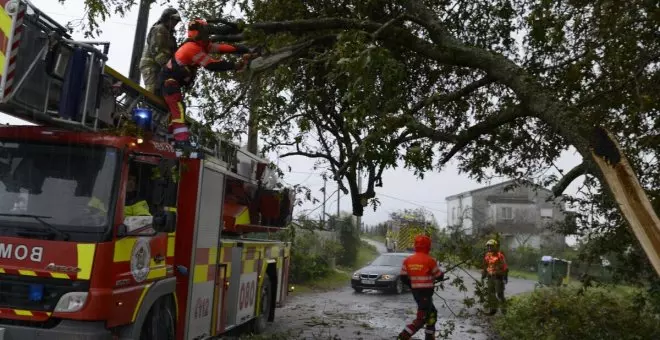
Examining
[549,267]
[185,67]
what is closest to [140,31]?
[185,67]

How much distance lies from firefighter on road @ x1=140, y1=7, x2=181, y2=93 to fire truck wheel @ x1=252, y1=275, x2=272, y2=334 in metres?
4.06

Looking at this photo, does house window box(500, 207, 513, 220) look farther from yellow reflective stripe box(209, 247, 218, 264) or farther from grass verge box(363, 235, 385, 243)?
yellow reflective stripe box(209, 247, 218, 264)

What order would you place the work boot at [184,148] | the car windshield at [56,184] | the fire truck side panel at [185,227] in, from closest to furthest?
the car windshield at [56,184]
the work boot at [184,148]
the fire truck side panel at [185,227]

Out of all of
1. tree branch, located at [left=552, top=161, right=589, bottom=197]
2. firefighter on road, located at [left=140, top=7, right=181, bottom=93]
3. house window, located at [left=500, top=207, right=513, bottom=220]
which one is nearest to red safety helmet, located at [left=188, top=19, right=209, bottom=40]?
firefighter on road, located at [left=140, top=7, right=181, bottom=93]

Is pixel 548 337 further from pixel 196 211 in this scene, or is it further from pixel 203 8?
pixel 203 8

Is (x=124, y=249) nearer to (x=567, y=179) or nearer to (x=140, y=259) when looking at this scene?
(x=140, y=259)

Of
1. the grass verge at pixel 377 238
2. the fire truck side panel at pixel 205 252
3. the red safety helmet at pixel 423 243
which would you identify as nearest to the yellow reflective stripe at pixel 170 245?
the fire truck side panel at pixel 205 252

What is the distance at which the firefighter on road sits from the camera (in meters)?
6.88

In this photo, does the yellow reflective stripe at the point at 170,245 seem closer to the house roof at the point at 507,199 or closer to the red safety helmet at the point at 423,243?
the red safety helmet at the point at 423,243

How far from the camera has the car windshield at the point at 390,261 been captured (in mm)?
19016

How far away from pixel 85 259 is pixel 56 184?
0.72 m

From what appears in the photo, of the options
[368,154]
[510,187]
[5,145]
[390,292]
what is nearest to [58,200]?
[5,145]

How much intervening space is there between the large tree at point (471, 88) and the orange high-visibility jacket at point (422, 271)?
1260mm

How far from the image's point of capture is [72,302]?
475 centimetres
